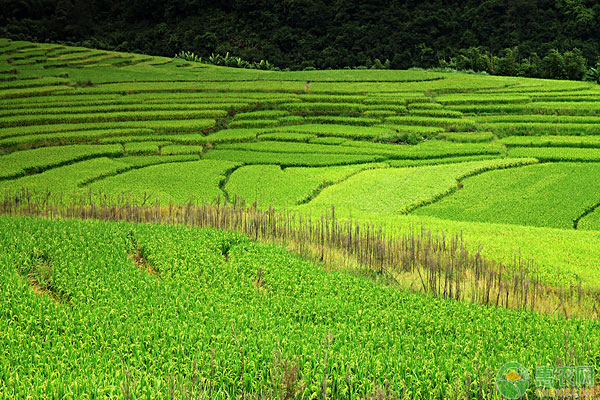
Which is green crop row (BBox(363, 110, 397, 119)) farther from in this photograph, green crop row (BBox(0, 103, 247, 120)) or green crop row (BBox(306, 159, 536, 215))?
green crop row (BBox(306, 159, 536, 215))

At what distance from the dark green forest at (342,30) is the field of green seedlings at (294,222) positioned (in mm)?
12112

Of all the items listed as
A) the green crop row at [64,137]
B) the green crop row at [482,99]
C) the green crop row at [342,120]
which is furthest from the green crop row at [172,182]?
the green crop row at [482,99]

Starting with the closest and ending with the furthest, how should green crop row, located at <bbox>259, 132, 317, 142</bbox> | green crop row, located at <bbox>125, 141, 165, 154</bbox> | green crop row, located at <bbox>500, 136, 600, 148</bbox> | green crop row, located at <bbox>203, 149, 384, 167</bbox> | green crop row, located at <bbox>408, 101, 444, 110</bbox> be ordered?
green crop row, located at <bbox>203, 149, 384, 167</bbox>
green crop row, located at <bbox>500, 136, 600, 148</bbox>
green crop row, located at <bbox>125, 141, 165, 154</bbox>
green crop row, located at <bbox>259, 132, 317, 142</bbox>
green crop row, located at <bbox>408, 101, 444, 110</bbox>

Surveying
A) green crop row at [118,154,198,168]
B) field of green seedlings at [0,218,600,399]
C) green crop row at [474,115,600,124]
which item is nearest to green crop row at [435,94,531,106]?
green crop row at [474,115,600,124]

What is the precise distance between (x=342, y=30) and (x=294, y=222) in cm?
4659

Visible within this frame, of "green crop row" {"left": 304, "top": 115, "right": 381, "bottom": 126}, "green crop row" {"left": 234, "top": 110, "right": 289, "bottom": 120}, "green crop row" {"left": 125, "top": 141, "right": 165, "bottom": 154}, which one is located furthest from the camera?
"green crop row" {"left": 234, "top": 110, "right": 289, "bottom": 120}

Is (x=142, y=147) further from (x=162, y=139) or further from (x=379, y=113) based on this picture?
(x=379, y=113)

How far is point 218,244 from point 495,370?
4.76 meters

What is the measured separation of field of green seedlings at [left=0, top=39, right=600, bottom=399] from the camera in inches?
166

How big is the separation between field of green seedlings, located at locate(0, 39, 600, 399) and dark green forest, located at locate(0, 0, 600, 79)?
12112mm

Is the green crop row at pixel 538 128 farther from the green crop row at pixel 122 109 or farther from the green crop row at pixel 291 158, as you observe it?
the green crop row at pixel 122 109

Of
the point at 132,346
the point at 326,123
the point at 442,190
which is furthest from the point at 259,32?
the point at 132,346

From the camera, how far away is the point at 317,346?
176 inches

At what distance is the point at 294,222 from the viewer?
1018 centimetres
